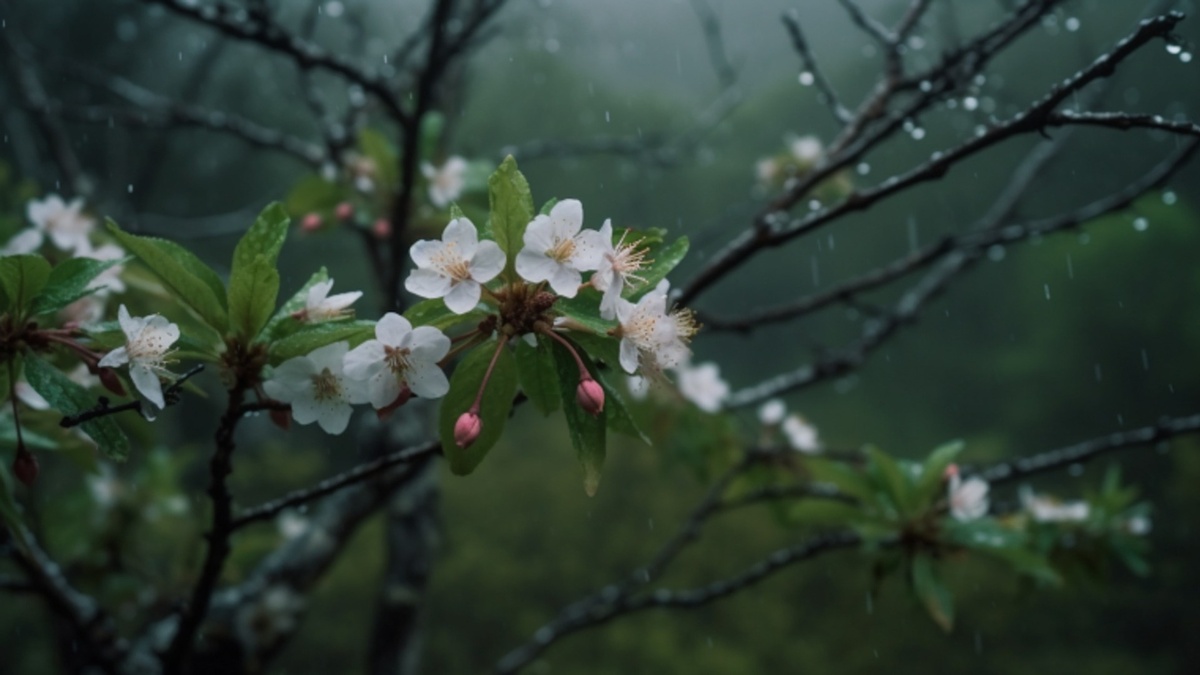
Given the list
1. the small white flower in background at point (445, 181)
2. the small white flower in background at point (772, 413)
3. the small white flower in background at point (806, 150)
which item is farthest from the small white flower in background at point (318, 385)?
the small white flower in background at point (806, 150)

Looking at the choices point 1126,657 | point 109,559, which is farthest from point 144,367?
point 1126,657

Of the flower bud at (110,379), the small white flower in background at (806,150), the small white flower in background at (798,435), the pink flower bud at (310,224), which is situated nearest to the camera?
the flower bud at (110,379)

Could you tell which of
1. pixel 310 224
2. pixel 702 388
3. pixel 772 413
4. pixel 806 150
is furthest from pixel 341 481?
pixel 806 150

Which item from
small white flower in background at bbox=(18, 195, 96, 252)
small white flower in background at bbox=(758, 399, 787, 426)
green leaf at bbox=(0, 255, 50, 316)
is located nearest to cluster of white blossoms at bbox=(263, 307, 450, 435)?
green leaf at bbox=(0, 255, 50, 316)

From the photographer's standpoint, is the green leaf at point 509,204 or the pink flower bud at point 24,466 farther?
the pink flower bud at point 24,466

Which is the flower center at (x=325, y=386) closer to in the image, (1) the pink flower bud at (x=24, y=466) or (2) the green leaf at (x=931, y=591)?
(1) the pink flower bud at (x=24, y=466)
